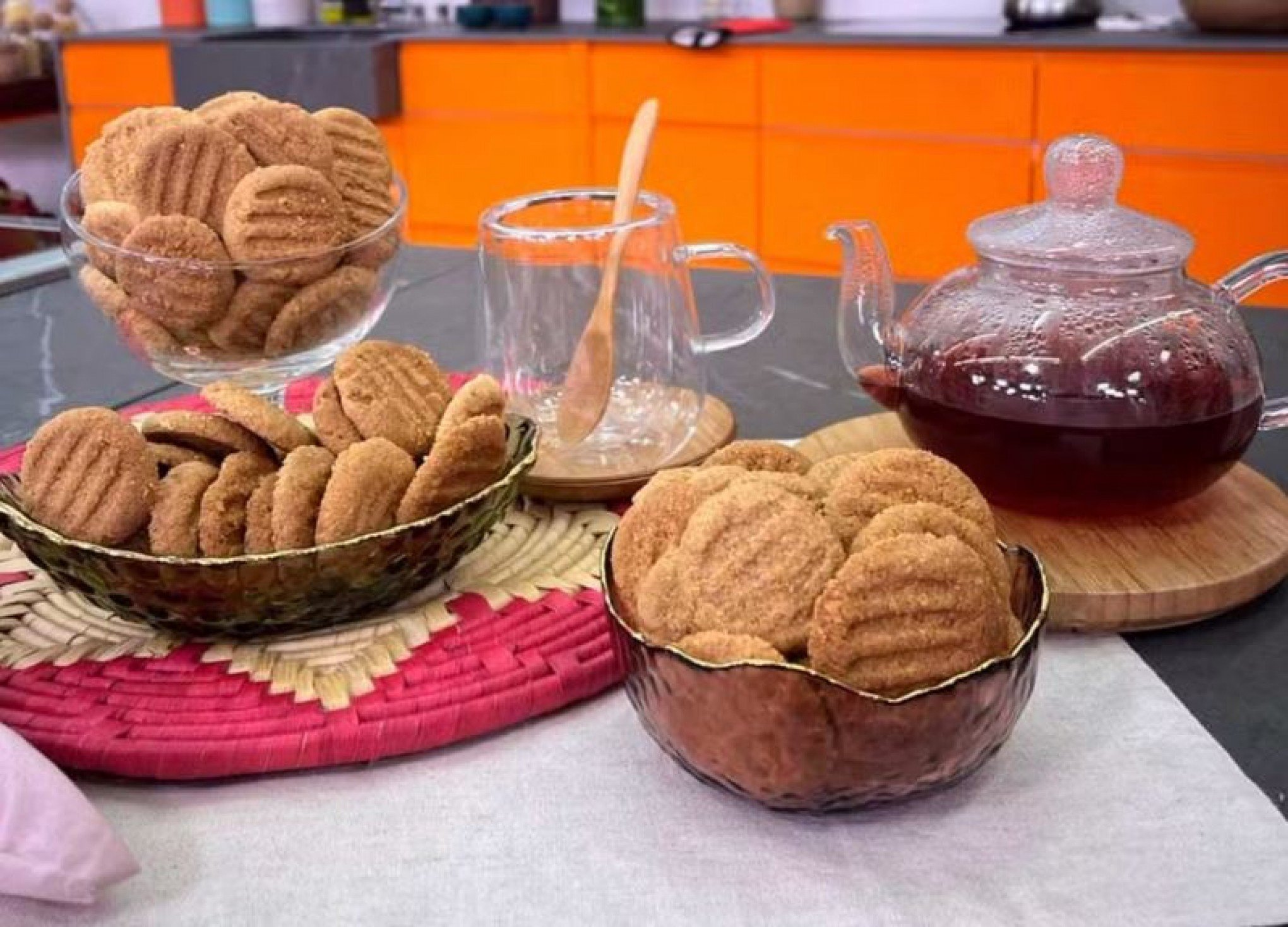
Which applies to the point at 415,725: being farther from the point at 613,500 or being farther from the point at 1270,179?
the point at 1270,179

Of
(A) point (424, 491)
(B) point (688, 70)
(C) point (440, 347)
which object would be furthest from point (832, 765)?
(B) point (688, 70)

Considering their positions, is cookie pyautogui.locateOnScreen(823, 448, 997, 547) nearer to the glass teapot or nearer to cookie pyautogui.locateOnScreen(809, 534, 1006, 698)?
cookie pyautogui.locateOnScreen(809, 534, 1006, 698)

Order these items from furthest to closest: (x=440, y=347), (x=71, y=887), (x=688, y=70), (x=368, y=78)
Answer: (x=368, y=78), (x=688, y=70), (x=440, y=347), (x=71, y=887)

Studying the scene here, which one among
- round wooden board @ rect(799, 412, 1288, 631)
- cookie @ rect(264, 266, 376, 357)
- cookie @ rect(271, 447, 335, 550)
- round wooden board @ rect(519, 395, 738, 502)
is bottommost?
round wooden board @ rect(799, 412, 1288, 631)

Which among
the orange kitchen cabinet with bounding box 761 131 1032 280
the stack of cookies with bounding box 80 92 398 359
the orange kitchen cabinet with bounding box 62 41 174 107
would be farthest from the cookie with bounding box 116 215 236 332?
the orange kitchen cabinet with bounding box 62 41 174 107

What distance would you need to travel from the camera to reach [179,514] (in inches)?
25.1

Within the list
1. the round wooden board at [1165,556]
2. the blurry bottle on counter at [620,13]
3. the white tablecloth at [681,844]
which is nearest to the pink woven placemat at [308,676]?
the white tablecloth at [681,844]

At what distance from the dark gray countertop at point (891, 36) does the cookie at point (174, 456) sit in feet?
7.24

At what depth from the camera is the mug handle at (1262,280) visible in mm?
777

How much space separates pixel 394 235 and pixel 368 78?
2392mm

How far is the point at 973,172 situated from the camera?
2691mm

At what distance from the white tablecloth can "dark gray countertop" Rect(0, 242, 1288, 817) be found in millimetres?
30

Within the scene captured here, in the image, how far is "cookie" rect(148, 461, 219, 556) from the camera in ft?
2.08

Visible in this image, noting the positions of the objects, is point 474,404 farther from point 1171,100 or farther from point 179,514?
point 1171,100
